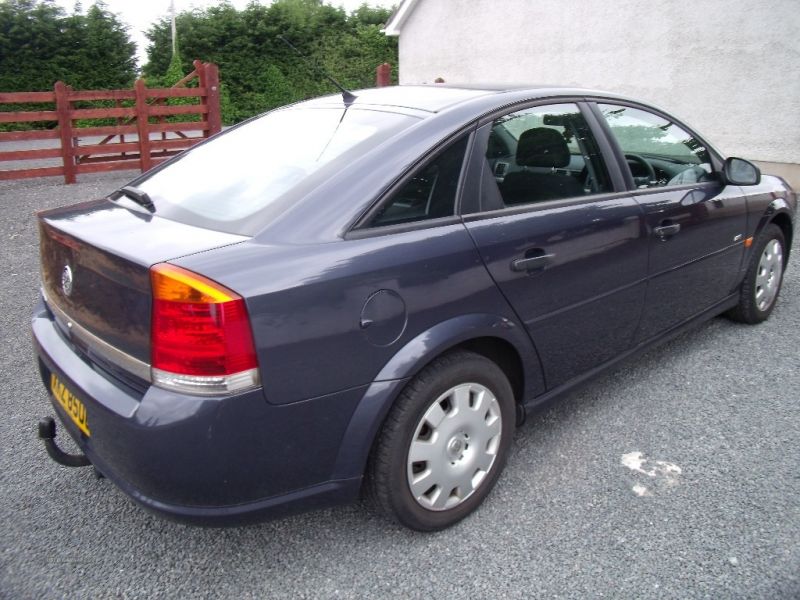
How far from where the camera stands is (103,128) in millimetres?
11281

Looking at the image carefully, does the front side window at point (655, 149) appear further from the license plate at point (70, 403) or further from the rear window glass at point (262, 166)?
the license plate at point (70, 403)

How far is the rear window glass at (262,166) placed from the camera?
2.31m

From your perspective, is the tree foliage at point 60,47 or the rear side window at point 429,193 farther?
the tree foliage at point 60,47

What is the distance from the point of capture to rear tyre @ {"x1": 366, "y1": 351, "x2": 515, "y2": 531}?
228cm

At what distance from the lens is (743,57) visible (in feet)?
30.8

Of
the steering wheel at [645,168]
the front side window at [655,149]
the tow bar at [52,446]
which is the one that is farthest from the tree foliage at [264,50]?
the tow bar at [52,446]

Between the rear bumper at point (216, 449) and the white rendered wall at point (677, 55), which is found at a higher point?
the white rendered wall at point (677, 55)

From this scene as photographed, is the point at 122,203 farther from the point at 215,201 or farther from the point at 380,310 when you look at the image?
the point at 380,310

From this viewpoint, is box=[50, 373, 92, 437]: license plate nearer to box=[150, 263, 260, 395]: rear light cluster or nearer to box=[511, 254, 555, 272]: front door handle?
box=[150, 263, 260, 395]: rear light cluster

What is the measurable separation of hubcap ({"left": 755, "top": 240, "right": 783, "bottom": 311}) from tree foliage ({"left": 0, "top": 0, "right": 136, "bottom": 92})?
2032 cm

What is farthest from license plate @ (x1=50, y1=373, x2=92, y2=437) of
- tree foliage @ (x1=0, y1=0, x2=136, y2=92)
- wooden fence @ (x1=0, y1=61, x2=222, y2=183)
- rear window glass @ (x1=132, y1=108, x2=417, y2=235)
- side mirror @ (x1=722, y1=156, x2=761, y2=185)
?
tree foliage @ (x1=0, y1=0, x2=136, y2=92)

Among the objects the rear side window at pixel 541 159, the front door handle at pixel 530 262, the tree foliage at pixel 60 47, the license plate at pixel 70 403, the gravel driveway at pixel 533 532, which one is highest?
the tree foliage at pixel 60 47

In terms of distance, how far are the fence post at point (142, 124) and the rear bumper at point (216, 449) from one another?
9.91 meters

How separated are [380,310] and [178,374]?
637 mm
